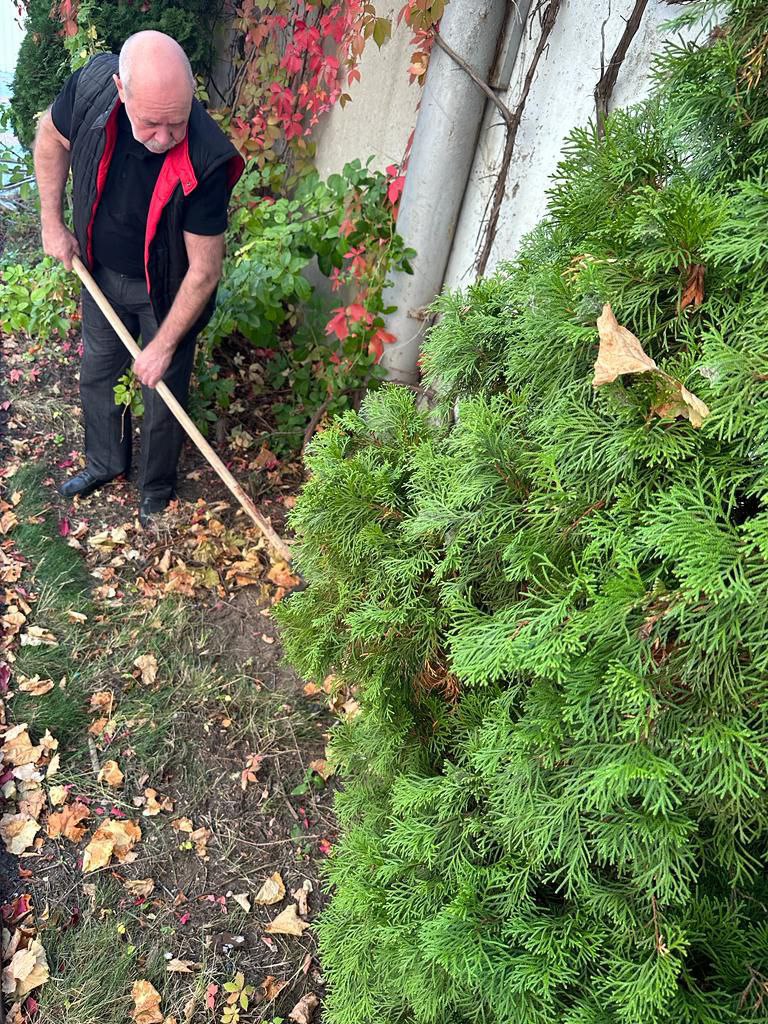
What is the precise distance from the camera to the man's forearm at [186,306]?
11.2 feet

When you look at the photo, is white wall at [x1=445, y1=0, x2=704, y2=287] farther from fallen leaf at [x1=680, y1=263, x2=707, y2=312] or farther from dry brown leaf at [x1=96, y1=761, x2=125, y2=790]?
dry brown leaf at [x1=96, y1=761, x2=125, y2=790]

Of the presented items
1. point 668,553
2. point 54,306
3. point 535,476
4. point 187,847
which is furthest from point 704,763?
point 54,306

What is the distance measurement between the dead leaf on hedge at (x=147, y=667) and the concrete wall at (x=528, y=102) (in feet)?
7.42

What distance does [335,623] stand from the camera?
2.01 metres

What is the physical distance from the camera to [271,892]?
2717 mm

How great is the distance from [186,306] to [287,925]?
2.62 metres

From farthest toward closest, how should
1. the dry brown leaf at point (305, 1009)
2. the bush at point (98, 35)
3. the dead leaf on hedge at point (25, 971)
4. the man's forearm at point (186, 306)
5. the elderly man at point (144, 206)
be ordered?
the bush at point (98, 35), the man's forearm at point (186, 306), the elderly man at point (144, 206), the dry brown leaf at point (305, 1009), the dead leaf on hedge at point (25, 971)

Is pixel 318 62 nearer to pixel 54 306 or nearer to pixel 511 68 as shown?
pixel 511 68

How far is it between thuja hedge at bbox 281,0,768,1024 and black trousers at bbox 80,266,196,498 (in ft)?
7.88

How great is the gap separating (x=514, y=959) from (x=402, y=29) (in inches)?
170

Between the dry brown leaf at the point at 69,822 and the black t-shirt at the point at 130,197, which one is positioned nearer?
the dry brown leaf at the point at 69,822

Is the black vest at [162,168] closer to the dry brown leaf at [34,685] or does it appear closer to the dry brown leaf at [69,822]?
the dry brown leaf at [34,685]

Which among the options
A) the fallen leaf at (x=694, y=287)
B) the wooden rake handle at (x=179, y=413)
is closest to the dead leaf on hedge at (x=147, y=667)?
the wooden rake handle at (x=179, y=413)

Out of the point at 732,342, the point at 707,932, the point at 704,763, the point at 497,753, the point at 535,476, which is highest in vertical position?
the point at 732,342
